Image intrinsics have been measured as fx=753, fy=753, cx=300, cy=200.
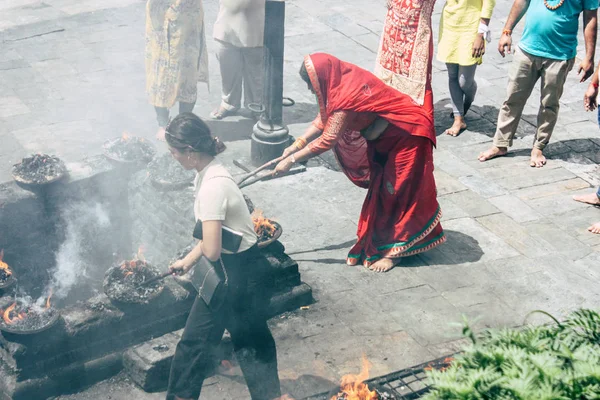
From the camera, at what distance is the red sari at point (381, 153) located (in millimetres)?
6148

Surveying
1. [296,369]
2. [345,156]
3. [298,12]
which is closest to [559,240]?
[345,156]

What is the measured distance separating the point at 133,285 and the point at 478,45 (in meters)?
5.02

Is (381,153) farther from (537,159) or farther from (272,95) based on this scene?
(537,159)

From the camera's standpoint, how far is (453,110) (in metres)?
9.22

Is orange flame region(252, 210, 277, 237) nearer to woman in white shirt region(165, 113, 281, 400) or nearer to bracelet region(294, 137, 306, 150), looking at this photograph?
bracelet region(294, 137, 306, 150)

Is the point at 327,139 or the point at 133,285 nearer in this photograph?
the point at 133,285

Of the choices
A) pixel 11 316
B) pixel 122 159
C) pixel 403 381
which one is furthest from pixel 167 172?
pixel 403 381

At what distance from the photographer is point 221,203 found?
15.3ft

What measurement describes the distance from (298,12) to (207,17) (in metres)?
1.52

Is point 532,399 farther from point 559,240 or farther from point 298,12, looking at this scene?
point 298,12

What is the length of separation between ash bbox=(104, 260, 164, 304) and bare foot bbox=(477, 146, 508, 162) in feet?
14.1

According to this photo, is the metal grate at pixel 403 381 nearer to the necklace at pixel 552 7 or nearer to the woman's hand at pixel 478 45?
the necklace at pixel 552 7

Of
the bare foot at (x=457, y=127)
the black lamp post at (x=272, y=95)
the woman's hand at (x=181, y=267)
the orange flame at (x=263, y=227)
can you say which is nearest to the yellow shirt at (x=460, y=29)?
the bare foot at (x=457, y=127)

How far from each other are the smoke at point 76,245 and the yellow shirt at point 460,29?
4.37 metres
